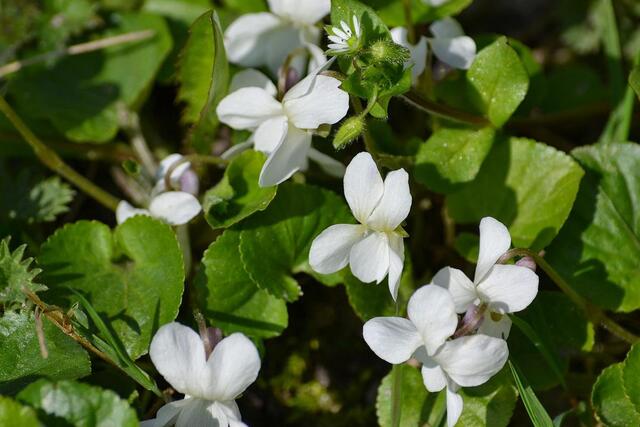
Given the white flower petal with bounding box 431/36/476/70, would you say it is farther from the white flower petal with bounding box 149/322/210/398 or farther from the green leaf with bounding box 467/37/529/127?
the white flower petal with bounding box 149/322/210/398

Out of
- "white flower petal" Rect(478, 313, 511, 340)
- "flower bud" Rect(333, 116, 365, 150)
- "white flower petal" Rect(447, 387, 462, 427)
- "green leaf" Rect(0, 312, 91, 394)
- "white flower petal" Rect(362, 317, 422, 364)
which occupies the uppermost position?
"flower bud" Rect(333, 116, 365, 150)

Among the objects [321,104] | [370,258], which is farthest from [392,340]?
[321,104]

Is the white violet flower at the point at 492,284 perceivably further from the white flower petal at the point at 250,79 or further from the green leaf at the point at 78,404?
the white flower petal at the point at 250,79

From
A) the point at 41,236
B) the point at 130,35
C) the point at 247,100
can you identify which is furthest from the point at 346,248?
the point at 130,35

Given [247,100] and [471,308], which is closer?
[471,308]

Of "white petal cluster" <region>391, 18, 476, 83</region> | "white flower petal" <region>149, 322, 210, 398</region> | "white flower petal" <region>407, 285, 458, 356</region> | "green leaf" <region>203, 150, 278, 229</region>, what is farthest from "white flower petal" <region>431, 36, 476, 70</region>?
"white flower petal" <region>149, 322, 210, 398</region>

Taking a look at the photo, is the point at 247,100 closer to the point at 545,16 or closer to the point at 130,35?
the point at 130,35
